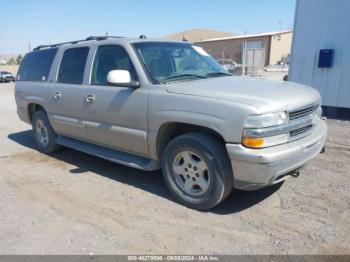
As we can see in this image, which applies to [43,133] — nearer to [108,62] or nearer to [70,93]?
[70,93]

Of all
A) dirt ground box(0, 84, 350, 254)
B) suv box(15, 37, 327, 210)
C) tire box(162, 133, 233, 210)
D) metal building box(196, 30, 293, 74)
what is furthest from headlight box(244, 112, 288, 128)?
metal building box(196, 30, 293, 74)

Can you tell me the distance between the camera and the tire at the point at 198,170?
3.41 m

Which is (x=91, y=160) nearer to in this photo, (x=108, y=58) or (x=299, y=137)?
(x=108, y=58)

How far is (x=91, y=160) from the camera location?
18.8 feet

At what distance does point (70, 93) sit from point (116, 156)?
134 centimetres

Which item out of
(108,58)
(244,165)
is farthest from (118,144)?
(244,165)

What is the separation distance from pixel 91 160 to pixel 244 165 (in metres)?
3.33

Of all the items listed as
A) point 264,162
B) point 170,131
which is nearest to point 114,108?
point 170,131

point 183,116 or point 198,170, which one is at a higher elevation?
point 183,116

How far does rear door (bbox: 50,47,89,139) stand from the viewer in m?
4.95

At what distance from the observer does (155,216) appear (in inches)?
143

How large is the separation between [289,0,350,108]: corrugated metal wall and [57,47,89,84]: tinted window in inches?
250

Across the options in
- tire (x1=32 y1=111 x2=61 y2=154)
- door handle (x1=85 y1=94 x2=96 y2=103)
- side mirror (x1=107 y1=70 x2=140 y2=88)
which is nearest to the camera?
side mirror (x1=107 y1=70 x2=140 y2=88)

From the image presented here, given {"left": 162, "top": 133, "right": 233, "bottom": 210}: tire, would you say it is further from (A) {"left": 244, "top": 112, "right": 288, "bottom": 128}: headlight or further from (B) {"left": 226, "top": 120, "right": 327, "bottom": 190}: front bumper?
(A) {"left": 244, "top": 112, "right": 288, "bottom": 128}: headlight
